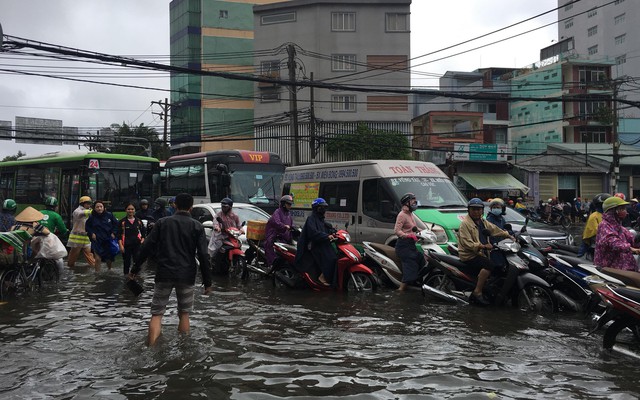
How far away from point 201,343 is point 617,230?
16.7 feet

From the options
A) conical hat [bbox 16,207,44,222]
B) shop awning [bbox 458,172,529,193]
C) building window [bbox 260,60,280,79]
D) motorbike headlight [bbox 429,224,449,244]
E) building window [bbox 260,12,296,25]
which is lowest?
motorbike headlight [bbox 429,224,449,244]

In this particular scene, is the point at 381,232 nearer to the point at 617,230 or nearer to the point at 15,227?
the point at 617,230

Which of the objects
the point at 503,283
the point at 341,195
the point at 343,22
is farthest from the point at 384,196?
the point at 343,22

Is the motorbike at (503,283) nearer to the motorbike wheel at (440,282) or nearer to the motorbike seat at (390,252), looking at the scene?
the motorbike wheel at (440,282)

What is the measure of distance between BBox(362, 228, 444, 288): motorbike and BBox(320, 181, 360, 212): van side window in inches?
97.9

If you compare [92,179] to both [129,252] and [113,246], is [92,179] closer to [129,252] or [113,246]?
[113,246]

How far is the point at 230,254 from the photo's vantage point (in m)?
12.2

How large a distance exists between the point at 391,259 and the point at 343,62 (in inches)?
1410

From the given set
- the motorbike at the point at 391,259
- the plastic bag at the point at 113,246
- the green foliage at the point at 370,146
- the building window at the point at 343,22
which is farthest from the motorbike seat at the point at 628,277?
the building window at the point at 343,22

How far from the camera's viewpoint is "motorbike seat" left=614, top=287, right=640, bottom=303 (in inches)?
227

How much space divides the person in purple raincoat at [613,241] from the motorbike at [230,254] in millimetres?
6994

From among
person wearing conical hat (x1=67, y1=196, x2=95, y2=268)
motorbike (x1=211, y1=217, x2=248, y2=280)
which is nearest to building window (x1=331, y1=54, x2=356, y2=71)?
person wearing conical hat (x1=67, y1=196, x2=95, y2=268)

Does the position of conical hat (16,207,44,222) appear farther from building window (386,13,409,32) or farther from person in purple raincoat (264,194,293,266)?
building window (386,13,409,32)

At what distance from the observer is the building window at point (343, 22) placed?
1766 inches
